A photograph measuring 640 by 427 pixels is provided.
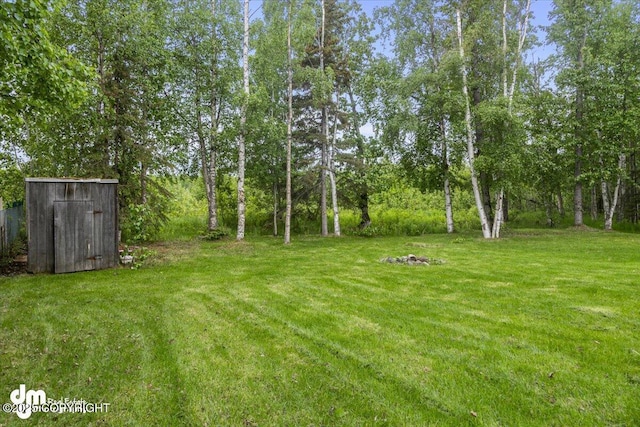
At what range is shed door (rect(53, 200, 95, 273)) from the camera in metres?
8.79

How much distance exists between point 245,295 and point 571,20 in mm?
21612

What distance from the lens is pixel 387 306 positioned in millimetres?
6039

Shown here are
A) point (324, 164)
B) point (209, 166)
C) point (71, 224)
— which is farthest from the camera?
point (324, 164)

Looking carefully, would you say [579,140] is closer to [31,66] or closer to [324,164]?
[324,164]

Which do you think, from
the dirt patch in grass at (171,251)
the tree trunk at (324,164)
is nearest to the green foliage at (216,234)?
the dirt patch in grass at (171,251)

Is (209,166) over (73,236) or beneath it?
over

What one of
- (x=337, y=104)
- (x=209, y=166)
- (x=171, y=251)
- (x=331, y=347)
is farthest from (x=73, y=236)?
(x=337, y=104)

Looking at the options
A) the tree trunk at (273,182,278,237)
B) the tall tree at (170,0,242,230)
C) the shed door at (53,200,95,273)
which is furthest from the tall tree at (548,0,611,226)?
the shed door at (53,200,95,273)

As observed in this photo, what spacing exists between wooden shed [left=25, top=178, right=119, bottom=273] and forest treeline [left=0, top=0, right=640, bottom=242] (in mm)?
1924

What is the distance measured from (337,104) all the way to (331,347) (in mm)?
14934

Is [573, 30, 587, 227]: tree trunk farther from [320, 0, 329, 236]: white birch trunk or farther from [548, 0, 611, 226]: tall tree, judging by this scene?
[320, 0, 329, 236]: white birch trunk

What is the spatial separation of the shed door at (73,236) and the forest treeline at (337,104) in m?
2.12

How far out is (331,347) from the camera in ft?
14.2

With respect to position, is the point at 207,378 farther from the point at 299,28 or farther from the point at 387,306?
the point at 299,28
